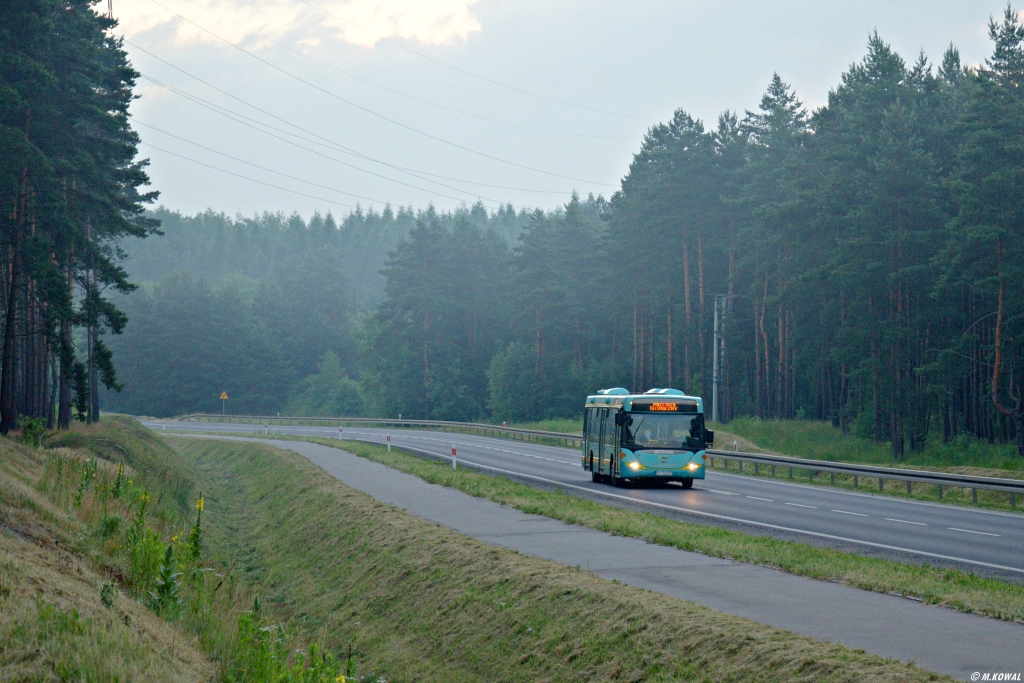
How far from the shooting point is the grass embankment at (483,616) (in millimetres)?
8547

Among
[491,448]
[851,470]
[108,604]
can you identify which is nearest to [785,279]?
[491,448]

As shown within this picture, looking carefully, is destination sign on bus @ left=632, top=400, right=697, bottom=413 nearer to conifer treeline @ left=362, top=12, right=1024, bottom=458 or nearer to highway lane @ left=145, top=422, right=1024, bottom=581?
highway lane @ left=145, top=422, right=1024, bottom=581

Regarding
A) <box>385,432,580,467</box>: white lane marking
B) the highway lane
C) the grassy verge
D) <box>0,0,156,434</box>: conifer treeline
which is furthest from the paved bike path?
<box>385,432,580,467</box>: white lane marking

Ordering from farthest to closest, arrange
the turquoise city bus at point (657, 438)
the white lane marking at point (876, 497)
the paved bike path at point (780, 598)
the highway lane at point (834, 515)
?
1. the turquoise city bus at point (657, 438)
2. the white lane marking at point (876, 497)
3. the highway lane at point (834, 515)
4. the paved bike path at point (780, 598)

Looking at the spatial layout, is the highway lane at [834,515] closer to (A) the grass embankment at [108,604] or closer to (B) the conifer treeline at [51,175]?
(A) the grass embankment at [108,604]

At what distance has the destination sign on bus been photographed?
28188mm

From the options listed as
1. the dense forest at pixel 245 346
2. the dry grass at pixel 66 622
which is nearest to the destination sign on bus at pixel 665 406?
the dry grass at pixel 66 622

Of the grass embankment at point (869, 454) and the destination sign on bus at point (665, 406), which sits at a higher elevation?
the destination sign on bus at point (665, 406)

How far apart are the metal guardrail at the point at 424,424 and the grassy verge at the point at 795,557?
28.9 m

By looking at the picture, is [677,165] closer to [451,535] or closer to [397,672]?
[451,535]

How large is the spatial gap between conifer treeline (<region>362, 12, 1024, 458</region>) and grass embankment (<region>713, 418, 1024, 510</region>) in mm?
1591

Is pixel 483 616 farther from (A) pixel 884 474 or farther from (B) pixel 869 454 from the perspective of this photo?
(B) pixel 869 454

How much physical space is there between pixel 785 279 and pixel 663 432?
37.0 m

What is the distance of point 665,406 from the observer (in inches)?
1113
